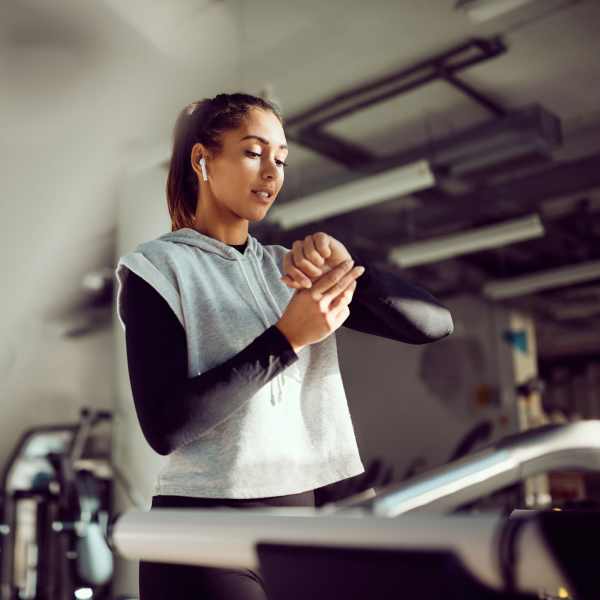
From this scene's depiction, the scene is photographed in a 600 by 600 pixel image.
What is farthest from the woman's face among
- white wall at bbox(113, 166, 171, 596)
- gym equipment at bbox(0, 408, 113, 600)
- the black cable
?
white wall at bbox(113, 166, 171, 596)

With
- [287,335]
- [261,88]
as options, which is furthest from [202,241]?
[261,88]

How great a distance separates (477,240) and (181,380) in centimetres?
562

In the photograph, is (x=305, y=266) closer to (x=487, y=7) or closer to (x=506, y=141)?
(x=487, y=7)

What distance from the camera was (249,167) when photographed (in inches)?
32.5

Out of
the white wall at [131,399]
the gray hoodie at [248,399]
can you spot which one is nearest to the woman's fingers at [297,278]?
the gray hoodie at [248,399]

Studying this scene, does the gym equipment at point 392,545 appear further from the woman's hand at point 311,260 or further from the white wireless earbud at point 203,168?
the white wireless earbud at point 203,168

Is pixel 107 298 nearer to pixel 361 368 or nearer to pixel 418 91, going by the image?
pixel 361 368

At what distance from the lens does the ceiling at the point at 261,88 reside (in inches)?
152

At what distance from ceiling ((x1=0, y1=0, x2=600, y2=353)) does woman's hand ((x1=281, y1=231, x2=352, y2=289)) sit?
3.25 metres

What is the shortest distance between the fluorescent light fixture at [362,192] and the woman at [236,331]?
13.4 ft

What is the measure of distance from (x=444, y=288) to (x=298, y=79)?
524 cm

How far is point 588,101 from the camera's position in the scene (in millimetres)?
5355

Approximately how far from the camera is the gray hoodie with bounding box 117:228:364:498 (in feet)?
2.40

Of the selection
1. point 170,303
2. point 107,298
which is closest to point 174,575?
point 170,303
